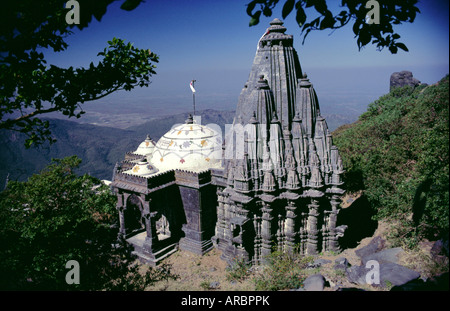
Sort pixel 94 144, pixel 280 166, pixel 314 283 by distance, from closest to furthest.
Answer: pixel 314 283
pixel 280 166
pixel 94 144

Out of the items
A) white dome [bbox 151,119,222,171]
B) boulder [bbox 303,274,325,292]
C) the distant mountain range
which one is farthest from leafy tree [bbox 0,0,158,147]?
the distant mountain range

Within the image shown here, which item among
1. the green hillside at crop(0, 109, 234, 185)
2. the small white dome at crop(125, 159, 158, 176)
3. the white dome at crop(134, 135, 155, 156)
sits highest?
the white dome at crop(134, 135, 155, 156)

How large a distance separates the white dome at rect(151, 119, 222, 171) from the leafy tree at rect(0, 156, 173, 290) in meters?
5.13

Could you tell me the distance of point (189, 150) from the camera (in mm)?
19938

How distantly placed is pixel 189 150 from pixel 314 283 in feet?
38.2

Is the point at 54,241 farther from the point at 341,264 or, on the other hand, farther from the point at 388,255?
the point at 388,255

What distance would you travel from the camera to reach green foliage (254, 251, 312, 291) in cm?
1220

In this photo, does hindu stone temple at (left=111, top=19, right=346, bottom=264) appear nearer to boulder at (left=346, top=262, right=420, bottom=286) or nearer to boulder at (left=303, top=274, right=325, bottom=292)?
boulder at (left=346, top=262, right=420, bottom=286)

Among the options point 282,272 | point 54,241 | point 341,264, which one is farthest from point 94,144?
point 341,264

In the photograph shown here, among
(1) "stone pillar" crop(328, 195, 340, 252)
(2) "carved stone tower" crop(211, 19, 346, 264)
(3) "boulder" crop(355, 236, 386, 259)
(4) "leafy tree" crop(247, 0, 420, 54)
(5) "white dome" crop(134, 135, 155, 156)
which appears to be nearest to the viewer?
(4) "leafy tree" crop(247, 0, 420, 54)

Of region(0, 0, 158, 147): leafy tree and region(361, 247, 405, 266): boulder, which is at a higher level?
region(0, 0, 158, 147): leafy tree

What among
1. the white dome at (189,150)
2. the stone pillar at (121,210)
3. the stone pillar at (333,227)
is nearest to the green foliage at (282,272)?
the stone pillar at (333,227)

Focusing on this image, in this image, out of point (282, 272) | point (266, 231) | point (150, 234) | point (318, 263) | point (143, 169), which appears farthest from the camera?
point (143, 169)
